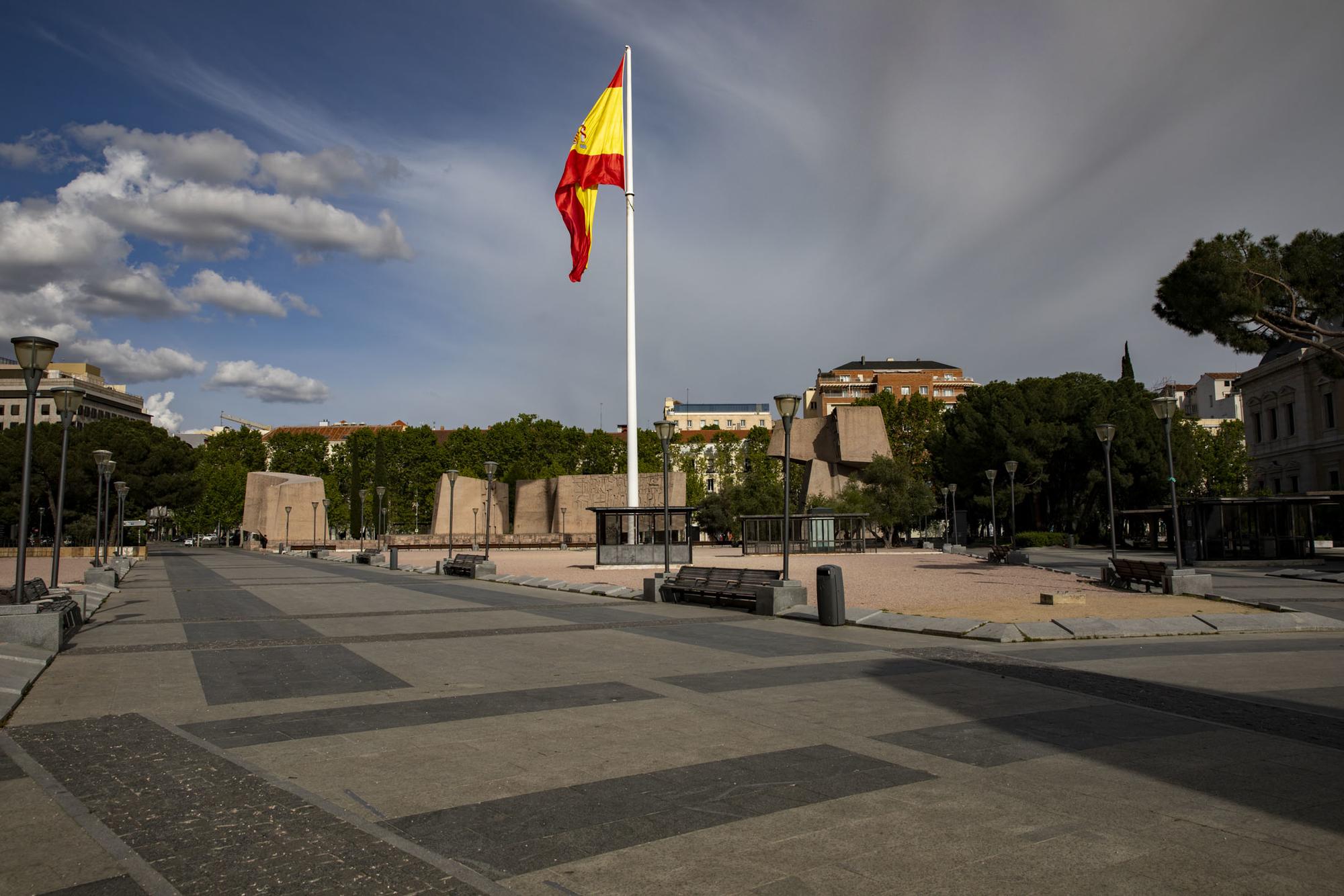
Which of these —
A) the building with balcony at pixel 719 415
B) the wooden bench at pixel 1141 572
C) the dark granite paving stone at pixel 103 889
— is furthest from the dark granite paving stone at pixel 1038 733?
the building with balcony at pixel 719 415

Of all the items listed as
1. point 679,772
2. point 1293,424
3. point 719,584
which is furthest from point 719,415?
point 679,772

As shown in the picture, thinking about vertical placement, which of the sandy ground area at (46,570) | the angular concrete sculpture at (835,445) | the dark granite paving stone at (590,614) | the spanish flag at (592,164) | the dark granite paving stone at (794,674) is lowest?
the sandy ground area at (46,570)

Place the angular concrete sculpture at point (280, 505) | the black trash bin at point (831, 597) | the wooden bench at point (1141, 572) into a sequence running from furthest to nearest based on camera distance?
the angular concrete sculpture at point (280, 505) < the wooden bench at point (1141, 572) < the black trash bin at point (831, 597)

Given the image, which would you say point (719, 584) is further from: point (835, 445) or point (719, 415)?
point (719, 415)

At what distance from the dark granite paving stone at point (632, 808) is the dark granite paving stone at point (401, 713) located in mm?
2193

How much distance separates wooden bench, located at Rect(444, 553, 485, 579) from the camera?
2797 cm

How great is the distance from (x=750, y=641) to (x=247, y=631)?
23.7 ft

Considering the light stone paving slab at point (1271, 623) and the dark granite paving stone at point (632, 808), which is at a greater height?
the light stone paving slab at point (1271, 623)

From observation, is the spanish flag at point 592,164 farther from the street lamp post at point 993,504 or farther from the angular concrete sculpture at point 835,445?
the angular concrete sculpture at point 835,445

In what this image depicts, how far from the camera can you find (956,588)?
20719 millimetres

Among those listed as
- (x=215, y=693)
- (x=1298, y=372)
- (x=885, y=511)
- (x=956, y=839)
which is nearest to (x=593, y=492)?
(x=885, y=511)

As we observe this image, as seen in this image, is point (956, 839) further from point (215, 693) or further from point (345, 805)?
point (215, 693)

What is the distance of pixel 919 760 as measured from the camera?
5.54 meters

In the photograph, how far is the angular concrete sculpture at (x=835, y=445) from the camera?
199 feet
